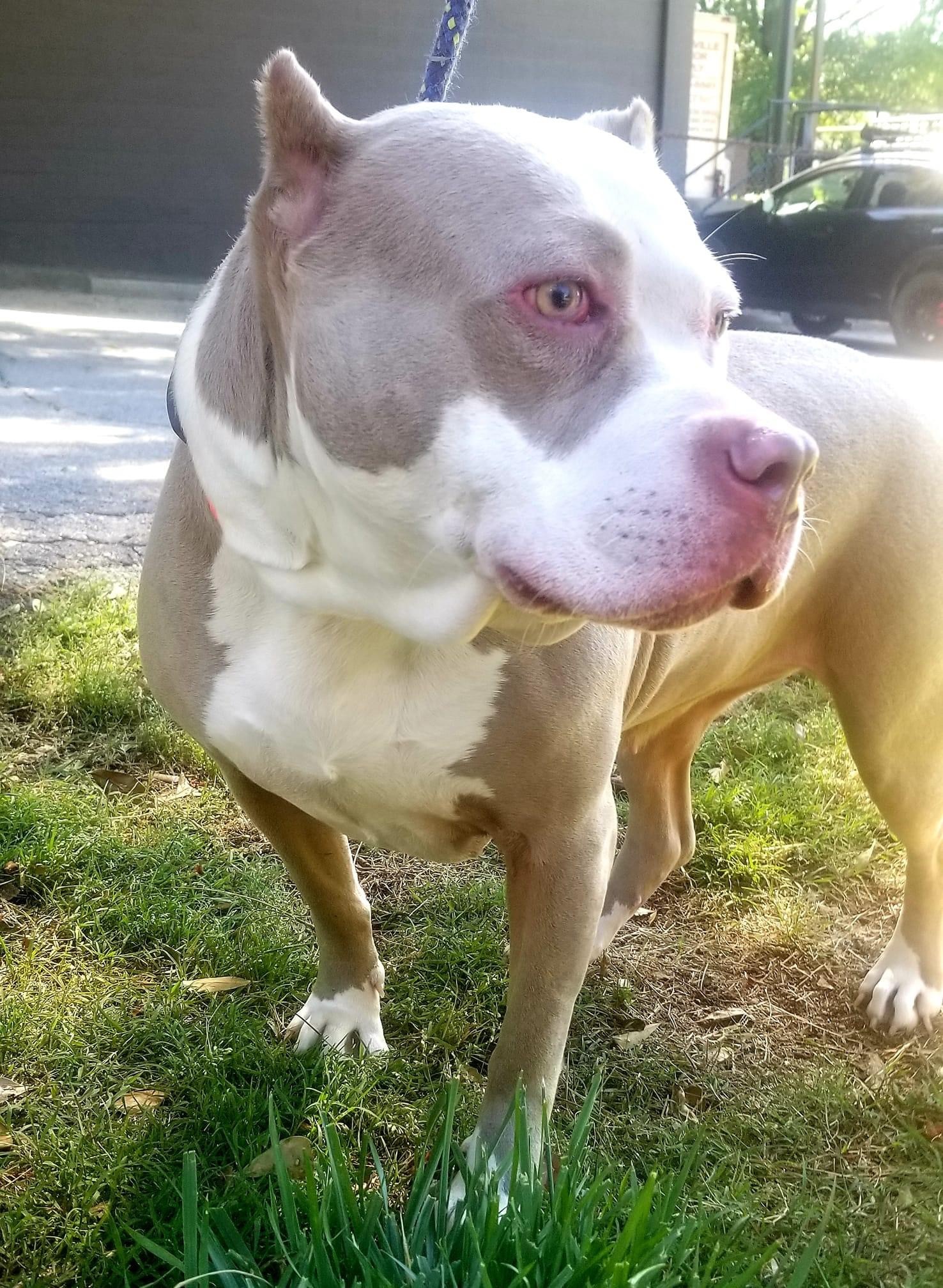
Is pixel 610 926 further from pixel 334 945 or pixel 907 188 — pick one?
pixel 907 188

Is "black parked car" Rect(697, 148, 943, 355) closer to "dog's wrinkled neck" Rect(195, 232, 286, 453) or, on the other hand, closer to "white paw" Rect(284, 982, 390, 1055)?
"white paw" Rect(284, 982, 390, 1055)

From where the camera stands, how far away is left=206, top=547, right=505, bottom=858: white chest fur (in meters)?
1.80

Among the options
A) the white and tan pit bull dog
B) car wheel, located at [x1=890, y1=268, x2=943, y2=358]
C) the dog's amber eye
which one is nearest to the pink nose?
the white and tan pit bull dog

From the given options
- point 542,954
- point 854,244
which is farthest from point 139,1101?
point 854,244

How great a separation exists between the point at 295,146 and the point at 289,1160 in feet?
5.25

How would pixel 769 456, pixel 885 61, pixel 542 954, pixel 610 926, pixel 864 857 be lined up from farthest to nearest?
pixel 885 61 < pixel 864 857 < pixel 610 926 < pixel 542 954 < pixel 769 456

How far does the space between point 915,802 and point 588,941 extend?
0.97 metres

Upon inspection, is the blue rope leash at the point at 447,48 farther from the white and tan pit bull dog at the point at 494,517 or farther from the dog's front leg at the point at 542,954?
the dog's front leg at the point at 542,954

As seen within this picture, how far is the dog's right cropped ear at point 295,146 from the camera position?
1558 millimetres

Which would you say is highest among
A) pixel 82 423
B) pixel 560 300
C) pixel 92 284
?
pixel 560 300

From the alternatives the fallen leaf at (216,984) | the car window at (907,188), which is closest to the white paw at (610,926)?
the fallen leaf at (216,984)

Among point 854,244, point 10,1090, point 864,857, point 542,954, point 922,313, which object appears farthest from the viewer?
point 854,244

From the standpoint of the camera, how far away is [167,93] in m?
9.56

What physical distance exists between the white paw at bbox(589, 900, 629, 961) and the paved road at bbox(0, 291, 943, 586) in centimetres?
134
